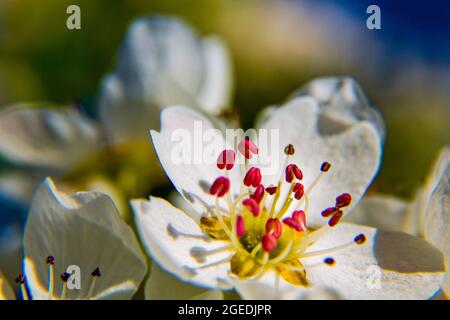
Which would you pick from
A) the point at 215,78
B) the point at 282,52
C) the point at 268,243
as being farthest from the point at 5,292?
the point at 282,52

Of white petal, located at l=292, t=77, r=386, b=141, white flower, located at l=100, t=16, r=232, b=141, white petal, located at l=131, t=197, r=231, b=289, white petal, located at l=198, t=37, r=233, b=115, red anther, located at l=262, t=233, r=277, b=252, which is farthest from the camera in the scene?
white petal, located at l=198, t=37, r=233, b=115

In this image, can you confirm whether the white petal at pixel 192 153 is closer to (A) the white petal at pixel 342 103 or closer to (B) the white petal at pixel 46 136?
(A) the white petal at pixel 342 103

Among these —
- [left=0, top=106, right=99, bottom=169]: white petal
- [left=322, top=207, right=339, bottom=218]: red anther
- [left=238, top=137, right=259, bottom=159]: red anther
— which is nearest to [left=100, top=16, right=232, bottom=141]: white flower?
[left=0, top=106, right=99, bottom=169]: white petal

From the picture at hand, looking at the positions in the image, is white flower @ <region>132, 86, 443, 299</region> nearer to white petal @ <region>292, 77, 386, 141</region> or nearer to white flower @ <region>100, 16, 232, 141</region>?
white petal @ <region>292, 77, 386, 141</region>

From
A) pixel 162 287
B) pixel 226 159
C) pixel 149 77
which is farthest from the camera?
pixel 149 77

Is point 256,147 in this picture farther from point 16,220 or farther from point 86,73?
point 86,73

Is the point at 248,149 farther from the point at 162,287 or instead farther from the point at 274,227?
the point at 162,287
